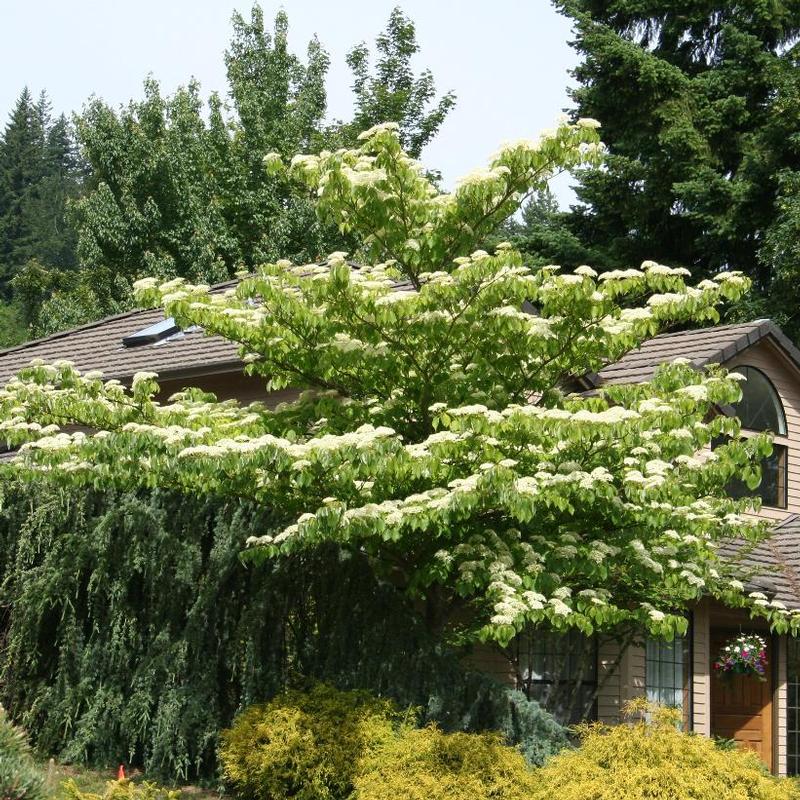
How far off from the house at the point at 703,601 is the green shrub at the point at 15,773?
386 inches

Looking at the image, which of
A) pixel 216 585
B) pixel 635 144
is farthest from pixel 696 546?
pixel 635 144

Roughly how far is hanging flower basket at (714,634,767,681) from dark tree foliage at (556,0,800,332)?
35.6 ft

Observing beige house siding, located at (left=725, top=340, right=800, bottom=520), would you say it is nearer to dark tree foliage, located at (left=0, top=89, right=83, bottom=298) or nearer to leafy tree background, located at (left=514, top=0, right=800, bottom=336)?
leafy tree background, located at (left=514, top=0, right=800, bottom=336)

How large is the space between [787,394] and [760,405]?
0.56 metres

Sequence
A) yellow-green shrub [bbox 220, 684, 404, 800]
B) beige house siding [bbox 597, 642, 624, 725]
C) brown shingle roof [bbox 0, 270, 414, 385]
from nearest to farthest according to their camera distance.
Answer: yellow-green shrub [bbox 220, 684, 404, 800] < beige house siding [bbox 597, 642, 624, 725] < brown shingle roof [bbox 0, 270, 414, 385]

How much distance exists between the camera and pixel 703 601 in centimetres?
1493

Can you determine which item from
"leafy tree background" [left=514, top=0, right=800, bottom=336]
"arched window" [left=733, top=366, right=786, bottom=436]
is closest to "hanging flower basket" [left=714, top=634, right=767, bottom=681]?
"arched window" [left=733, top=366, right=786, bottom=436]

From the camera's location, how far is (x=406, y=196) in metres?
10.2

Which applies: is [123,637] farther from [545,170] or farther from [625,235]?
[625,235]

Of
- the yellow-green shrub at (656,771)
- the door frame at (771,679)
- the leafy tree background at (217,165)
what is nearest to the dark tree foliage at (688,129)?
the leafy tree background at (217,165)

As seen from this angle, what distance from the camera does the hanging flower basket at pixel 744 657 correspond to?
14586 millimetres

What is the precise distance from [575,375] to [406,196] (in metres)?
2.16

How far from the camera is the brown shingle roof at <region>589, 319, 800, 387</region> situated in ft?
52.9

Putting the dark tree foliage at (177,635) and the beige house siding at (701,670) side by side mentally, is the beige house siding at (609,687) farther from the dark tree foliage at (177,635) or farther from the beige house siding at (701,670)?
the dark tree foliage at (177,635)
